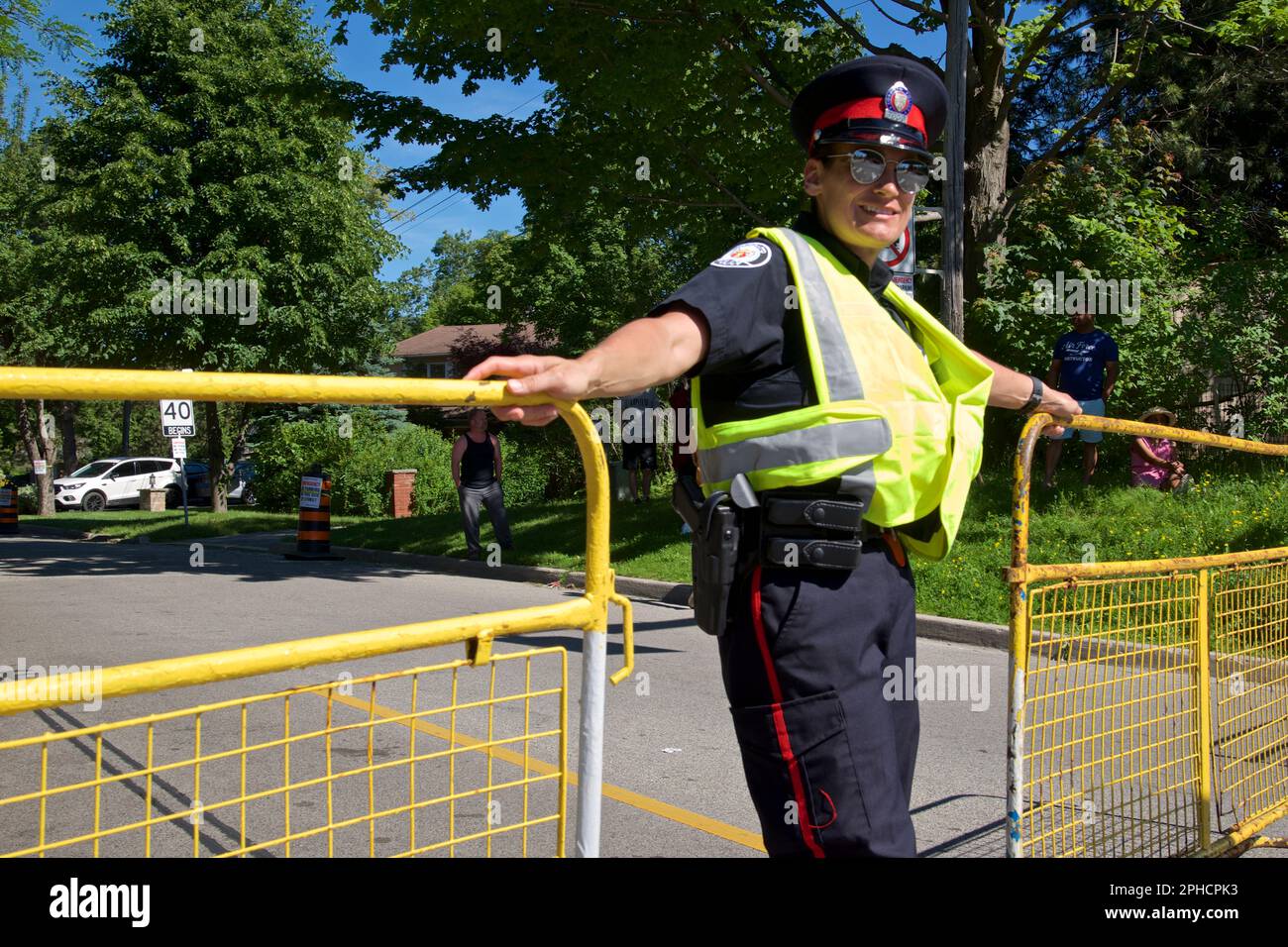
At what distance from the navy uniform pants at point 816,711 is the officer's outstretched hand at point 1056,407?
117 cm

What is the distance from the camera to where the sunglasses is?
2500 millimetres

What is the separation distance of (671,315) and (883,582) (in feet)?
2.36

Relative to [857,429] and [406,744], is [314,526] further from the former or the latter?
[857,429]

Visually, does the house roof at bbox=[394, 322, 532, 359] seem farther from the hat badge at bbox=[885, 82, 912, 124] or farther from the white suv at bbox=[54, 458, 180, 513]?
the hat badge at bbox=[885, 82, 912, 124]

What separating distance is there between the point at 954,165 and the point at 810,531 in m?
9.67

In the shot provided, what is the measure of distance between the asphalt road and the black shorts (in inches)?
203

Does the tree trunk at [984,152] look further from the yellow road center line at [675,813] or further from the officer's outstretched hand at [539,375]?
the officer's outstretched hand at [539,375]

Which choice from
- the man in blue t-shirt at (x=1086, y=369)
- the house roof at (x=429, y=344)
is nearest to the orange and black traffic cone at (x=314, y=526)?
the man in blue t-shirt at (x=1086, y=369)

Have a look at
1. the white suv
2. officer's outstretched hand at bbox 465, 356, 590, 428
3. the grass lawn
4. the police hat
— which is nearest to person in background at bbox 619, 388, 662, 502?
the grass lawn

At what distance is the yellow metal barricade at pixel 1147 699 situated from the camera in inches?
125
